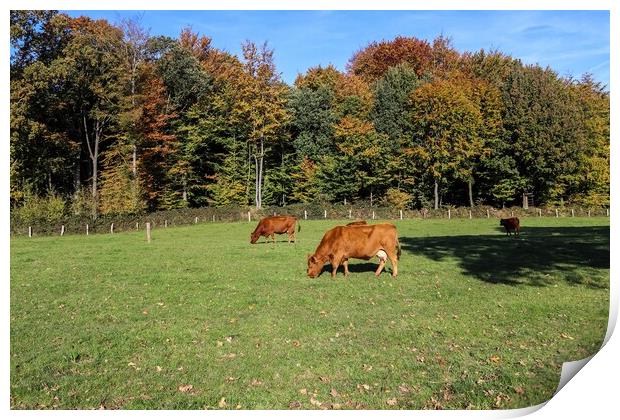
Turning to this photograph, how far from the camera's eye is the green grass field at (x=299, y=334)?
5.06 meters

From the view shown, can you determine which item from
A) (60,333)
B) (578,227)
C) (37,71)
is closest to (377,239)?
(60,333)

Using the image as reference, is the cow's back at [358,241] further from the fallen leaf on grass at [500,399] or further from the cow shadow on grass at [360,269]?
the fallen leaf on grass at [500,399]

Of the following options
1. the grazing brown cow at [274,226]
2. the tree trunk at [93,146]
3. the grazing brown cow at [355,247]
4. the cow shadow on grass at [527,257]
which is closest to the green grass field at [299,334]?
the cow shadow on grass at [527,257]

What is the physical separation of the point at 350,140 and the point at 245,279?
3319 cm

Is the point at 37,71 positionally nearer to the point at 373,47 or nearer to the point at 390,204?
the point at 390,204

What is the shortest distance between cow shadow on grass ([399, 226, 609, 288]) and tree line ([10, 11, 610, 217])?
10.3 m

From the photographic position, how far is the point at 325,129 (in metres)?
44.5

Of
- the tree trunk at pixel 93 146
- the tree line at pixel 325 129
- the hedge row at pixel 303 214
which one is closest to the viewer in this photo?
the tree trunk at pixel 93 146

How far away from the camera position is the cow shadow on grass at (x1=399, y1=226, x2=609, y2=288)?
35.7 feet

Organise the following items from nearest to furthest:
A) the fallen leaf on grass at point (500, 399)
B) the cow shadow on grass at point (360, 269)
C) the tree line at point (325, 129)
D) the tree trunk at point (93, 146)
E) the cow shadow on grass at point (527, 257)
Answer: the fallen leaf on grass at point (500, 399), the cow shadow on grass at point (527, 257), the cow shadow on grass at point (360, 269), the tree trunk at point (93, 146), the tree line at point (325, 129)

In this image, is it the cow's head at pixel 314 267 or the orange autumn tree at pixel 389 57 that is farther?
the orange autumn tree at pixel 389 57

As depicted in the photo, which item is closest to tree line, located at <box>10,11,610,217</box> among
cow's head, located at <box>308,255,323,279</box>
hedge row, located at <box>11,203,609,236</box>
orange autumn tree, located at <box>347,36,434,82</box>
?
orange autumn tree, located at <box>347,36,434,82</box>

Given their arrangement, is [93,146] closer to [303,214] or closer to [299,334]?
[303,214]

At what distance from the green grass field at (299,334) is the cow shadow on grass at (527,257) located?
0.12 m
